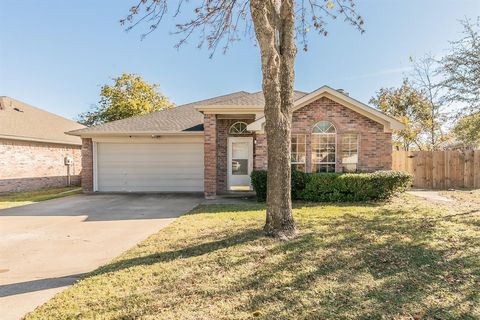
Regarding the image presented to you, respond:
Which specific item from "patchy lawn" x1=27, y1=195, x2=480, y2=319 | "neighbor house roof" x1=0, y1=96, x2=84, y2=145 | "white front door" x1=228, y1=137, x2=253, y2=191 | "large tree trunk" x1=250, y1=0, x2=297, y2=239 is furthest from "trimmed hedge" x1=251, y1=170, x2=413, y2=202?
"neighbor house roof" x1=0, y1=96, x2=84, y2=145

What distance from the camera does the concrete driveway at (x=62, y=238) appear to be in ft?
12.7

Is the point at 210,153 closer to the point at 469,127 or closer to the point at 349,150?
the point at 349,150

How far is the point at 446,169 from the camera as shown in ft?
48.8

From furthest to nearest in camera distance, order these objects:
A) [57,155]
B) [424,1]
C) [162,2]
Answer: [57,155] < [424,1] < [162,2]

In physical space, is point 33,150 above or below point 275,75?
below

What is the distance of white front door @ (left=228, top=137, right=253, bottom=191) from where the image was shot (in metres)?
13.4

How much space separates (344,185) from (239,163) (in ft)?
16.8

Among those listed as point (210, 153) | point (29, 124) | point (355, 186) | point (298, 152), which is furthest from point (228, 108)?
point (29, 124)

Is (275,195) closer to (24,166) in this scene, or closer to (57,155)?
(24,166)

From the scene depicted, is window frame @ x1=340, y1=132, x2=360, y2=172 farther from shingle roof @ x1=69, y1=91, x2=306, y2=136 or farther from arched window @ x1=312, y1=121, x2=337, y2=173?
shingle roof @ x1=69, y1=91, x2=306, y2=136

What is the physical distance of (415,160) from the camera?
1535cm

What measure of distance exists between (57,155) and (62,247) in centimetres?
1419

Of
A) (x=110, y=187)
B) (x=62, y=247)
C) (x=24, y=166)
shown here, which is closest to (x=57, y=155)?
(x=24, y=166)

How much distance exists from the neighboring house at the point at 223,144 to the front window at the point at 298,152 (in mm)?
41
